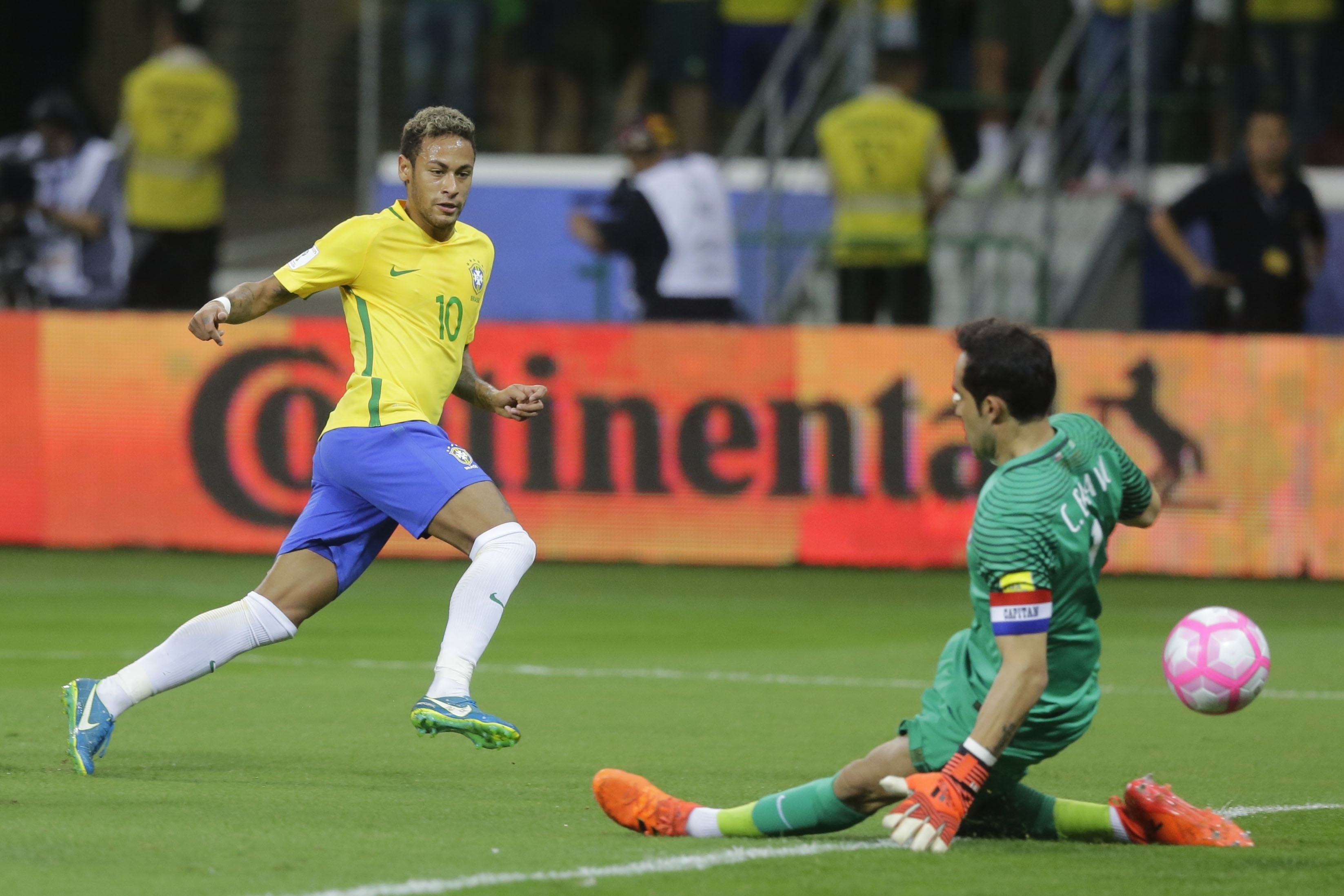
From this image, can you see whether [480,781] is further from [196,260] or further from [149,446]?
[196,260]

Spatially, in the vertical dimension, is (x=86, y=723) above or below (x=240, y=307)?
below

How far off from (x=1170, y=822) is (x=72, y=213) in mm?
13114

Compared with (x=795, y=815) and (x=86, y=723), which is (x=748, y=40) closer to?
(x=86, y=723)

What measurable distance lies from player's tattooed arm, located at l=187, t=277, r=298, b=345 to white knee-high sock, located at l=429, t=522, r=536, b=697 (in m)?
0.97

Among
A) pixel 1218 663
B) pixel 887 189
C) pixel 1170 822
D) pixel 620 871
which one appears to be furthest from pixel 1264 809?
pixel 887 189

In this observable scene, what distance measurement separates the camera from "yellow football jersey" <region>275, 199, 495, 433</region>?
730 centimetres

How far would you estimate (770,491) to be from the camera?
46.0 feet

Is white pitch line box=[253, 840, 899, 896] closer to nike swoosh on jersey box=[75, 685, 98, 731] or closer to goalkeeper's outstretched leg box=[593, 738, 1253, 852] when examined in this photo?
goalkeeper's outstretched leg box=[593, 738, 1253, 852]

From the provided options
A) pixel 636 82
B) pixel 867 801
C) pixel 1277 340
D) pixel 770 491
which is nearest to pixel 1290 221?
pixel 1277 340

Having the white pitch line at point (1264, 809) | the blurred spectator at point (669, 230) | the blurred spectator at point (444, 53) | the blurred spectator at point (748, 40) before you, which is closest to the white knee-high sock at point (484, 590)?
the white pitch line at point (1264, 809)

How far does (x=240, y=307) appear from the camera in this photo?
7062mm

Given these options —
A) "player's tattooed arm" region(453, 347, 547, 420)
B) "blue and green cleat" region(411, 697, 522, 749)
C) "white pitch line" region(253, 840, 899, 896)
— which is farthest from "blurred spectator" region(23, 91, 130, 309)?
"white pitch line" region(253, 840, 899, 896)

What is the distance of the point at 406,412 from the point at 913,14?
40.5ft

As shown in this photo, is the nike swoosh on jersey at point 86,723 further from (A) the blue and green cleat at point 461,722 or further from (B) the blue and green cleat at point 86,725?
(A) the blue and green cleat at point 461,722
